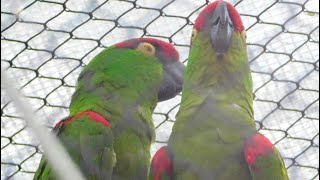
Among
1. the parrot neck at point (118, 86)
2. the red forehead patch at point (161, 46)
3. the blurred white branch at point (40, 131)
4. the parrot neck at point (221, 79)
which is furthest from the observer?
the red forehead patch at point (161, 46)

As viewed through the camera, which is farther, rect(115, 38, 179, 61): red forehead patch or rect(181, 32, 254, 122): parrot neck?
rect(115, 38, 179, 61): red forehead patch

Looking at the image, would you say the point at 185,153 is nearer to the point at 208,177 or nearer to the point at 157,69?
the point at 208,177

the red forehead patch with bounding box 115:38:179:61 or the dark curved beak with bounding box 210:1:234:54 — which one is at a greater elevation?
the dark curved beak with bounding box 210:1:234:54

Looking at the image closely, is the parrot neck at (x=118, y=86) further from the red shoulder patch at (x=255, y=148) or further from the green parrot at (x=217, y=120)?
the red shoulder patch at (x=255, y=148)

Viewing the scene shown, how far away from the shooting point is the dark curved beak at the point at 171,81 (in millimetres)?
1565

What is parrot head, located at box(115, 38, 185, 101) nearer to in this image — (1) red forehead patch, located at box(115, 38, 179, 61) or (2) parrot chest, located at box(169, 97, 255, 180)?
(1) red forehead patch, located at box(115, 38, 179, 61)

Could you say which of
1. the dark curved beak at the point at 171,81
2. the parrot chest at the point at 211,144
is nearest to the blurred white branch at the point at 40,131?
the parrot chest at the point at 211,144

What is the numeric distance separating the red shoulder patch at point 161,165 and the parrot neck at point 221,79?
0.12 metres

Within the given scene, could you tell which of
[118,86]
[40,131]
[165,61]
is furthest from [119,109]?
[40,131]

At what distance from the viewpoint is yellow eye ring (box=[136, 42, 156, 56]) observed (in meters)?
1.61

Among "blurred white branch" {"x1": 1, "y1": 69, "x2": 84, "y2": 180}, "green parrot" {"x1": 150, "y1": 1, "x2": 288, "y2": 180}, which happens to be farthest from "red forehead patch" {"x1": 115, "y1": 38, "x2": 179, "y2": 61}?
"blurred white branch" {"x1": 1, "y1": 69, "x2": 84, "y2": 180}

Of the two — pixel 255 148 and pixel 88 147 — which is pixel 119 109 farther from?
pixel 255 148

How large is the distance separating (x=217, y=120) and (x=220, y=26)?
0.64 feet

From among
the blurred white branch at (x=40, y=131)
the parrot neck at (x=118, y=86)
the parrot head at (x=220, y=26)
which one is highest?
the blurred white branch at (x=40, y=131)
